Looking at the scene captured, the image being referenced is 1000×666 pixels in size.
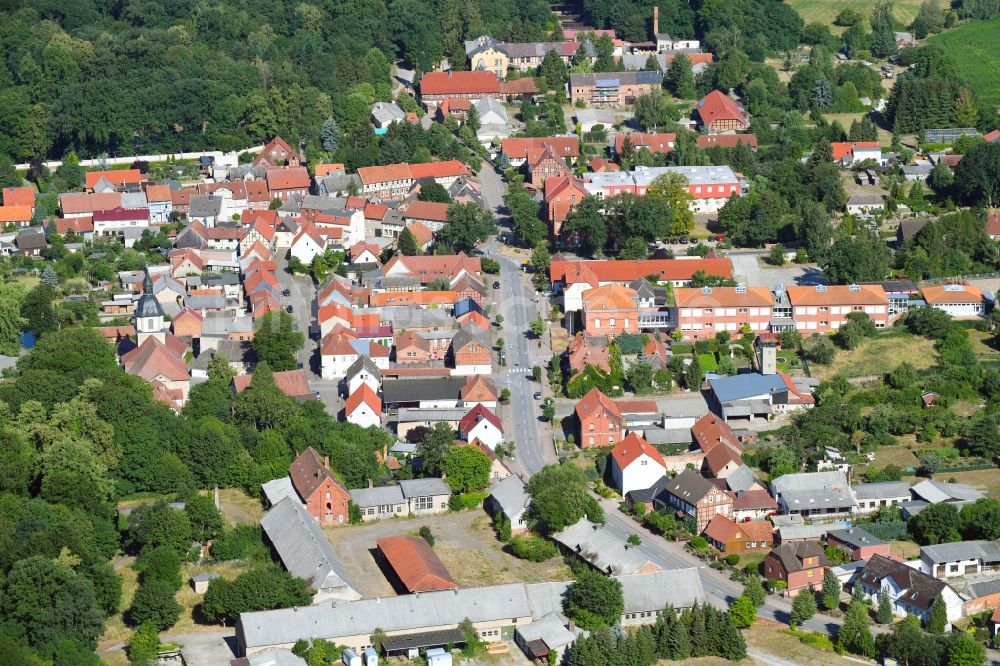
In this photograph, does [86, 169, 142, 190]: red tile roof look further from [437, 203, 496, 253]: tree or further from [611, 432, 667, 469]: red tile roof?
[611, 432, 667, 469]: red tile roof

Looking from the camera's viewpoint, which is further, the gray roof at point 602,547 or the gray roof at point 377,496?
the gray roof at point 377,496

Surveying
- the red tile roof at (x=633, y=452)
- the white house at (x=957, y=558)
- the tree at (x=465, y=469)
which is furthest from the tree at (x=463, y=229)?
the white house at (x=957, y=558)

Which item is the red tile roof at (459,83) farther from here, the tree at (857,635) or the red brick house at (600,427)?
the tree at (857,635)

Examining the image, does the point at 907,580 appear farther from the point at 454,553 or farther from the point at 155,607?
the point at 155,607

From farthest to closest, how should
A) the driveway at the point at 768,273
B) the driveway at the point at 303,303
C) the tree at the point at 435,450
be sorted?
the driveway at the point at 768,273
the driveway at the point at 303,303
the tree at the point at 435,450

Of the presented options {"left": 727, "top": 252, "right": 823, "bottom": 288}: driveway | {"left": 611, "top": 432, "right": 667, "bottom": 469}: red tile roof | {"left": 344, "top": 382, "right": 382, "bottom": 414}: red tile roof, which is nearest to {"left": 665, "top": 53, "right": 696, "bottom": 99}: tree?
{"left": 727, "top": 252, "right": 823, "bottom": 288}: driveway
